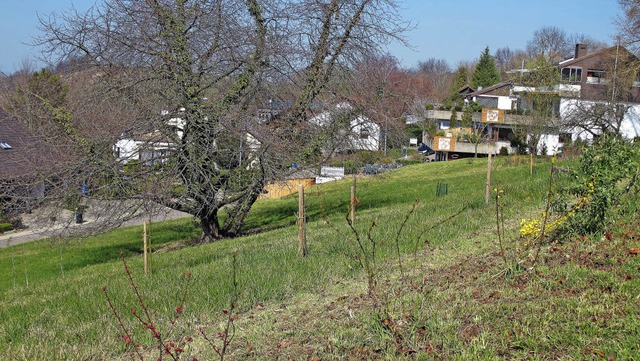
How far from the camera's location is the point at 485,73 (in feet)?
279

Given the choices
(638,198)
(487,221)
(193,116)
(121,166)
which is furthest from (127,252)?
(638,198)

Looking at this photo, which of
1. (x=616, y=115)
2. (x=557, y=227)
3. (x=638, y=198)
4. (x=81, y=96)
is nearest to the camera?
(x=557, y=227)

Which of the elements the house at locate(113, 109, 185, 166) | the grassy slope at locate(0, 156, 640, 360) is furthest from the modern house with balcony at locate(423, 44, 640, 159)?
the grassy slope at locate(0, 156, 640, 360)

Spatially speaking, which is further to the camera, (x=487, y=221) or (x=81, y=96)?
(x=81, y=96)

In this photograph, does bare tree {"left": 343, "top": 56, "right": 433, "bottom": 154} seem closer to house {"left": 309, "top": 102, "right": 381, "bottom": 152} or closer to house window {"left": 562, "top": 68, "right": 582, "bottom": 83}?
house {"left": 309, "top": 102, "right": 381, "bottom": 152}

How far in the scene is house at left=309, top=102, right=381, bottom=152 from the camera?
16.7 meters

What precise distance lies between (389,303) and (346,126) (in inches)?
462

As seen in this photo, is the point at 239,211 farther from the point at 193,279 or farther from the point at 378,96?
the point at 193,279

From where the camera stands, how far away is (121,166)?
14180 millimetres

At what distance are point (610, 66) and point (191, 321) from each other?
39351mm

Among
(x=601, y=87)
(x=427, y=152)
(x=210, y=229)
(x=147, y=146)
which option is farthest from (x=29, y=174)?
(x=427, y=152)

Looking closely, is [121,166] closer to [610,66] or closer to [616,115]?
[616,115]

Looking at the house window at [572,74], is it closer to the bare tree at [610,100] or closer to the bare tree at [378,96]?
the bare tree at [610,100]

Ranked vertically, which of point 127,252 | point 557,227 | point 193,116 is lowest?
point 127,252
